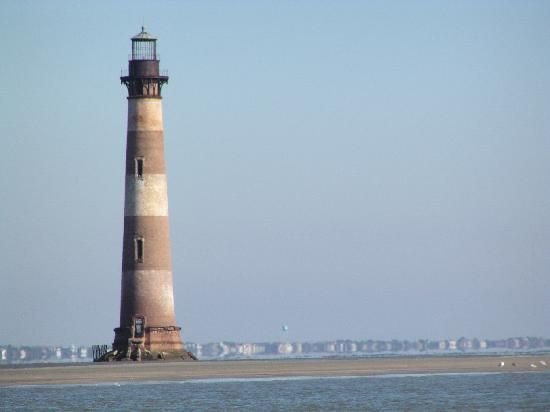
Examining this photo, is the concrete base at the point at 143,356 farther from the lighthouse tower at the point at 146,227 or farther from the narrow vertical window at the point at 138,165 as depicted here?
the narrow vertical window at the point at 138,165

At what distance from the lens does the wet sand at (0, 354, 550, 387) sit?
53.1 metres

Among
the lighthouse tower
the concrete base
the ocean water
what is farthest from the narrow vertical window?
the ocean water

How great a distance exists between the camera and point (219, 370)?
192 feet

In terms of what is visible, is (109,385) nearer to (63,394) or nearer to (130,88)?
(63,394)

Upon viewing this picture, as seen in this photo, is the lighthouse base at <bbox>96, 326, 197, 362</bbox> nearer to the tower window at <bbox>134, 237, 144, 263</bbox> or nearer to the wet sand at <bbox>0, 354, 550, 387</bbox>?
the wet sand at <bbox>0, 354, 550, 387</bbox>

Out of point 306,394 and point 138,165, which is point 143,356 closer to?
point 138,165

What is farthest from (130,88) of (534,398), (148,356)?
(534,398)

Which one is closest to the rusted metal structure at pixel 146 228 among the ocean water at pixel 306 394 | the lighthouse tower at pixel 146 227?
the lighthouse tower at pixel 146 227

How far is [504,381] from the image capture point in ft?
161

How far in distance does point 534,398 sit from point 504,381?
663 centimetres

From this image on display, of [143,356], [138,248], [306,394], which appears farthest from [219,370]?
[306,394]

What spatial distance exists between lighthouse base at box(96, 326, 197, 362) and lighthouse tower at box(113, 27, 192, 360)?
0.04 meters

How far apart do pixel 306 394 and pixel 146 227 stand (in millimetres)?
16557

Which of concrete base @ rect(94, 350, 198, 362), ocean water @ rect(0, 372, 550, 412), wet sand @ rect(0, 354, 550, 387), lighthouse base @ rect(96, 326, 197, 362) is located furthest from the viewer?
concrete base @ rect(94, 350, 198, 362)
